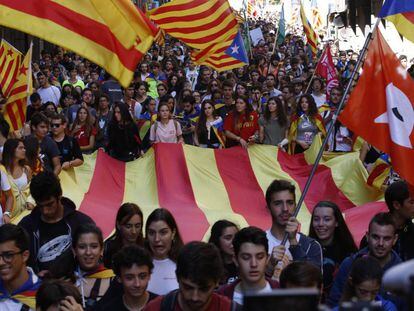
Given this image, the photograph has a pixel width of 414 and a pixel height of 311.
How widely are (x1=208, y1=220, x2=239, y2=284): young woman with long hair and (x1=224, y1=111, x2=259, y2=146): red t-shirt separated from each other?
6.82 meters

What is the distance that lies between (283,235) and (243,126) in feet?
23.7

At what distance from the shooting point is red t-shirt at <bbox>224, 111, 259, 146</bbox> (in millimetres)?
12977

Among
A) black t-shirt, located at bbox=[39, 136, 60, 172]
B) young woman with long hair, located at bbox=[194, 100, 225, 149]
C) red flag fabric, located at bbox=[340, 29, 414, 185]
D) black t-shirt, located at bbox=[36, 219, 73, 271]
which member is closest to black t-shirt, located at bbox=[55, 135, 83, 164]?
black t-shirt, located at bbox=[39, 136, 60, 172]

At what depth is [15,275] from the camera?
193 inches

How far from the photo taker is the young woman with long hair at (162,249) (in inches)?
216

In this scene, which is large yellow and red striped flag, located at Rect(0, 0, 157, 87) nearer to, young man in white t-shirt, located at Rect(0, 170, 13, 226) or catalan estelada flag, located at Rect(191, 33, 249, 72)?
young man in white t-shirt, located at Rect(0, 170, 13, 226)

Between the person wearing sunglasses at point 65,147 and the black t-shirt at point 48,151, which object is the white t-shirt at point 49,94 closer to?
the person wearing sunglasses at point 65,147

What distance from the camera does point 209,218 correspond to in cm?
983

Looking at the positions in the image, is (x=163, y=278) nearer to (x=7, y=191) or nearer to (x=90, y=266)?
(x=90, y=266)

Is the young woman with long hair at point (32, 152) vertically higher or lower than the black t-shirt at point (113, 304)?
higher

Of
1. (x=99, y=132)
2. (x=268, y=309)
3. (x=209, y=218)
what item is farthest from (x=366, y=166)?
(x=268, y=309)

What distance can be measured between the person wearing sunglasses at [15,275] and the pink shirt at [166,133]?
309 inches

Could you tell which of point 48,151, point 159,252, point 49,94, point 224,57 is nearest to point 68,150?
point 48,151

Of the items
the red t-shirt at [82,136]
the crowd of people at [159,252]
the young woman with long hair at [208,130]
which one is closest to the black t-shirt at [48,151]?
the crowd of people at [159,252]
